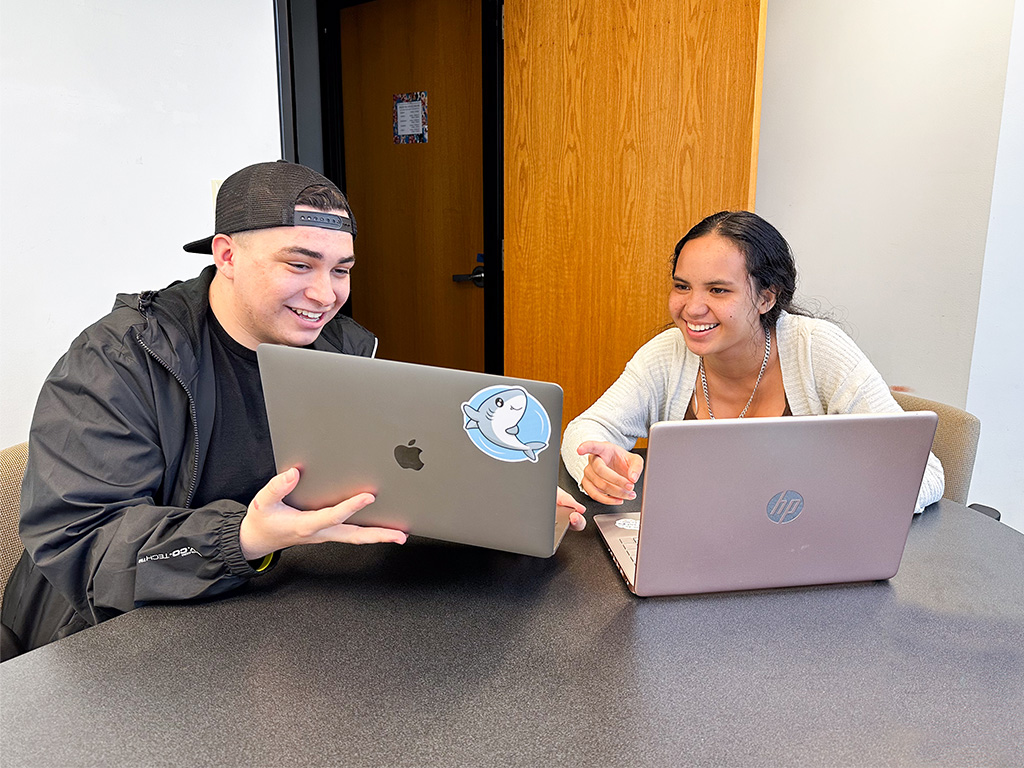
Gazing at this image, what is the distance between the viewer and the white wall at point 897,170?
2178 mm

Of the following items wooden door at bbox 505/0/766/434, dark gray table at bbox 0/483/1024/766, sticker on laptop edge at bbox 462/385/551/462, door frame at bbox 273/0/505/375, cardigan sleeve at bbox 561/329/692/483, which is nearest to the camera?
dark gray table at bbox 0/483/1024/766

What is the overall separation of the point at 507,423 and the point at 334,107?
3.04 meters

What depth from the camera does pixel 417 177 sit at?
11.7 feet

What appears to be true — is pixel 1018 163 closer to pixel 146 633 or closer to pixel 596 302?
pixel 596 302

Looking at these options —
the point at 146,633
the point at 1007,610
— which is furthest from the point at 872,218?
the point at 146,633

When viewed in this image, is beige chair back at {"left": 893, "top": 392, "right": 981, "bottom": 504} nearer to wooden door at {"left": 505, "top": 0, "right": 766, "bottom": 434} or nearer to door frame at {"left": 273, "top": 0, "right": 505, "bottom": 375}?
wooden door at {"left": 505, "top": 0, "right": 766, "bottom": 434}

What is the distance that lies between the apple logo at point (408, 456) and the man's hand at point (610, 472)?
36cm

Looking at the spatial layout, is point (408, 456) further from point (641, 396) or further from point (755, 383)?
point (755, 383)

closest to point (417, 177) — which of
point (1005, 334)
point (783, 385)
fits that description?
point (783, 385)

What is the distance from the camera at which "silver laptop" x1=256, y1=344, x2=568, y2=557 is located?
0.90m

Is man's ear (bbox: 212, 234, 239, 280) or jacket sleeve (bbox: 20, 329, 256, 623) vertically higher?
man's ear (bbox: 212, 234, 239, 280)

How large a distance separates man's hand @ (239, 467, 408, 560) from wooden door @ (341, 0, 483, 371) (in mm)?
2603

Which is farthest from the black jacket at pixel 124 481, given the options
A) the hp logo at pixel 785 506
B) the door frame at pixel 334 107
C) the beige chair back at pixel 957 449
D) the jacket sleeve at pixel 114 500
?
the door frame at pixel 334 107

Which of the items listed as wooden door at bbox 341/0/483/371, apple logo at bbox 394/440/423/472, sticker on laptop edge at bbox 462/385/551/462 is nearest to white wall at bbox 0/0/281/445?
wooden door at bbox 341/0/483/371
